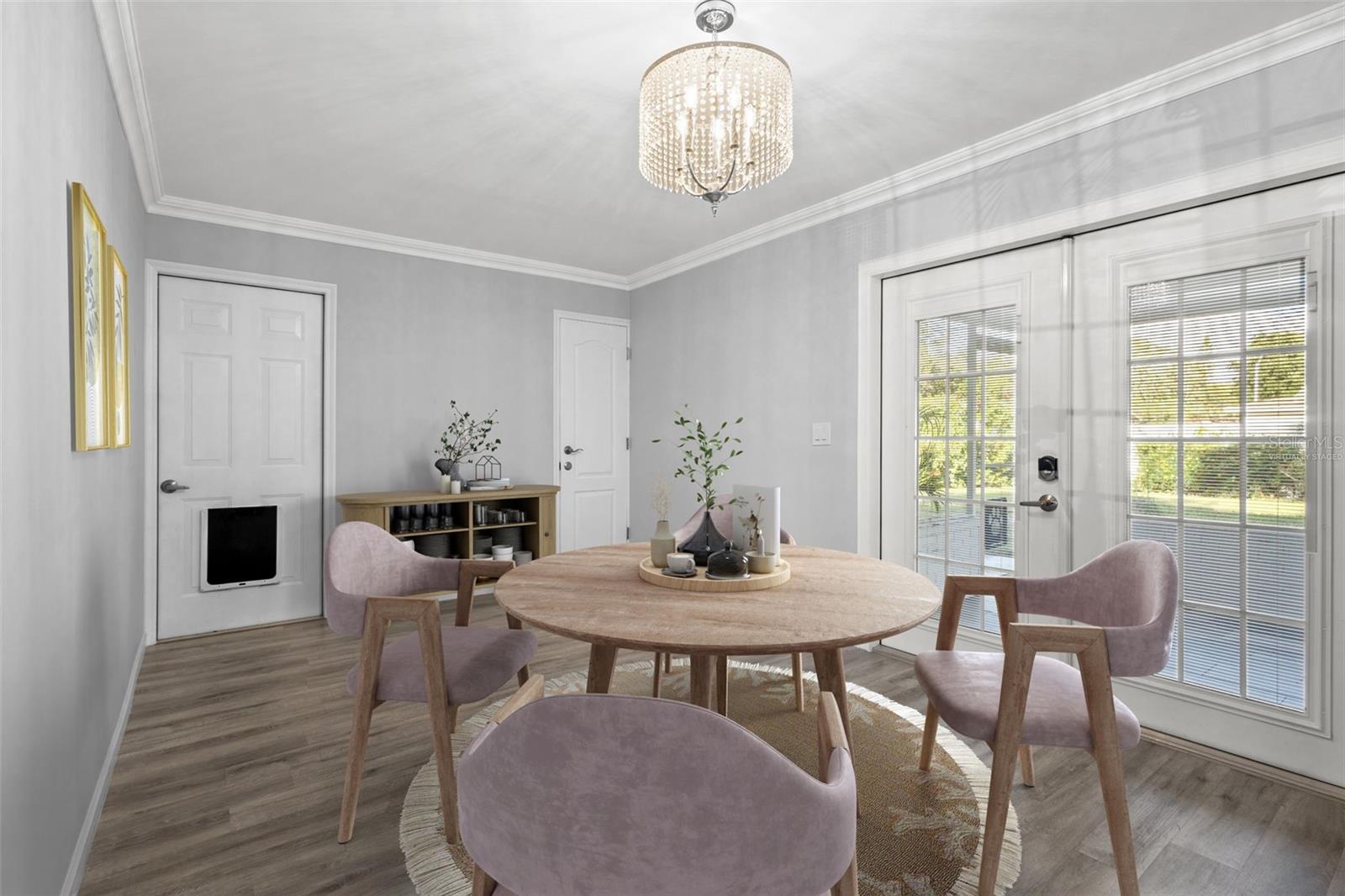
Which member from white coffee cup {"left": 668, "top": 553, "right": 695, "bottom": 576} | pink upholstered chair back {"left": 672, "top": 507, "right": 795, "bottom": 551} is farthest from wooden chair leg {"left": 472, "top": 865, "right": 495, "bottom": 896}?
pink upholstered chair back {"left": 672, "top": 507, "right": 795, "bottom": 551}

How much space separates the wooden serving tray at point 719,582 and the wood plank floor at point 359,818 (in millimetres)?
947

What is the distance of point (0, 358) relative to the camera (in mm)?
1131

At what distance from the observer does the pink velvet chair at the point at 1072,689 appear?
1521mm

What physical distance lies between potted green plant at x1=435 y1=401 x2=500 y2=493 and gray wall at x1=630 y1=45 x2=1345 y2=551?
1179 millimetres

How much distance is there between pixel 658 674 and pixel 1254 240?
2.64 meters

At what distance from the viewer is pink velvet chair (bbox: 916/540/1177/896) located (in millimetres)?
1521

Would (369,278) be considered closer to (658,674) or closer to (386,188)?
(386,188)

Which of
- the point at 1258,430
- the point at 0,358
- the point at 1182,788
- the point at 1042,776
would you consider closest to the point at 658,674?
the point at 1042,776

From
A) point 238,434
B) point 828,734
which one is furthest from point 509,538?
point 828,734

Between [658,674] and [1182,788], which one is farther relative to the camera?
[658,674]

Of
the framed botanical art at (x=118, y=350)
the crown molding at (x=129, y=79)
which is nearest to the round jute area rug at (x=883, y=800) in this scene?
the framed botanical art at (x=118, y=350)

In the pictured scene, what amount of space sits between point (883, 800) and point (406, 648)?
153 cm

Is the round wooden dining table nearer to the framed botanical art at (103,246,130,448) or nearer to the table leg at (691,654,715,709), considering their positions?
the table leg at (691,654,715,709)

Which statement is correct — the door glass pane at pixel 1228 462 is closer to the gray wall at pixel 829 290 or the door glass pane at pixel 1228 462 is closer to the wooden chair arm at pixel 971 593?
the gray wall at pixel 829 290
